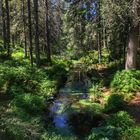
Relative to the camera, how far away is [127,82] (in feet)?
54.5

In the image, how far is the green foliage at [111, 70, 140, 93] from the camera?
16.3 meters

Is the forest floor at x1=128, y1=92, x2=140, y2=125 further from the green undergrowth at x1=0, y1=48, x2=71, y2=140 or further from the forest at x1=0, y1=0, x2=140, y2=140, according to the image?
the green undergrowth at x1=0, y1=48, x2=71, y2=140

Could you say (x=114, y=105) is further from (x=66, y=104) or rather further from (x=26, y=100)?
(x=26, y=100)

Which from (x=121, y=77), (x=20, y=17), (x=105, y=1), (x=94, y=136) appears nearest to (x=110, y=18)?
(x=105, y=1)

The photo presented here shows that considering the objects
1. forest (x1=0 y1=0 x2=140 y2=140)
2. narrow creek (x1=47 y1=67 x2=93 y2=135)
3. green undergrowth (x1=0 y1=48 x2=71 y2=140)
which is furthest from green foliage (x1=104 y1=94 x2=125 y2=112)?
green undergrowth (x1=0 y1=48 x2=71 y2=140)

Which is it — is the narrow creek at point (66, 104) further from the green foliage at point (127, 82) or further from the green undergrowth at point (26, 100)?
the green foliage at point (127, 82)

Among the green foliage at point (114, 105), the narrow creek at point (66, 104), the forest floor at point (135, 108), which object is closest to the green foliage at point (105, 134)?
the narrow creek at point (66, 104)

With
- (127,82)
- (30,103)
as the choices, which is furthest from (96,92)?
(30,103)

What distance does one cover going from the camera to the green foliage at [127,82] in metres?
16.3

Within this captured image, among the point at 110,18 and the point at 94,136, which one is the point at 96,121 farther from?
the point at 110,18

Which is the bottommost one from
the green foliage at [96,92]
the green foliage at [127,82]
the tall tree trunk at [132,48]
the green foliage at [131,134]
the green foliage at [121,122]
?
the green foliage at [131,134]

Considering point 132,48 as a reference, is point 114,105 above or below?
below

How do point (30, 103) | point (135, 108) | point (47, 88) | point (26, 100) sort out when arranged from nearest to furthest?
1. point (30, 103)
2. point (26, 100)
3. point (135, 108)
4. point (47, 88)

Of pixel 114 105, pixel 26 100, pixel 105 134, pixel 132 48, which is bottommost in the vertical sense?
pixel 105 134
